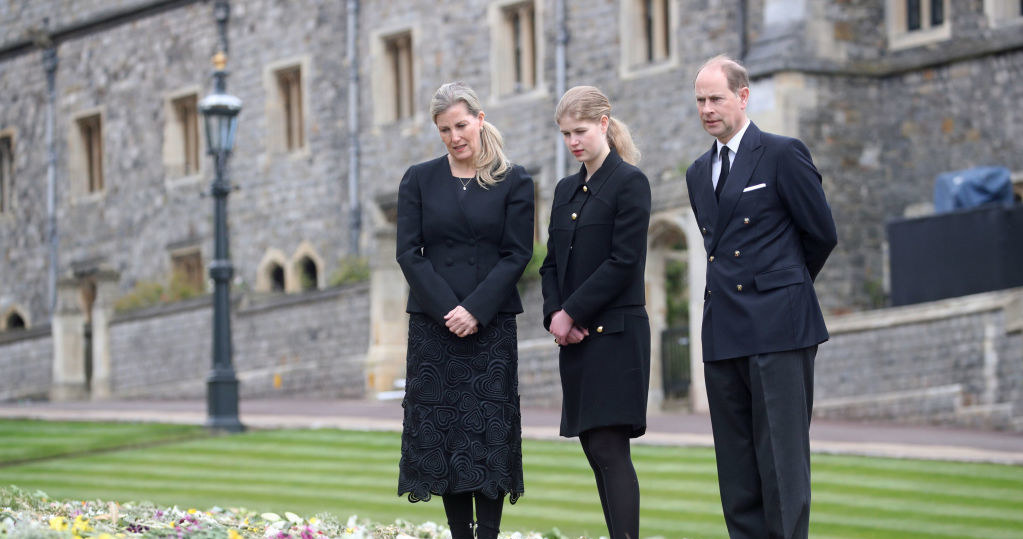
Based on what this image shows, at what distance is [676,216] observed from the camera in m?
17.5

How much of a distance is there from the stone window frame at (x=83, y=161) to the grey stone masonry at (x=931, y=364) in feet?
66.9

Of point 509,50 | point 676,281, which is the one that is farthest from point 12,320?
point 676,281

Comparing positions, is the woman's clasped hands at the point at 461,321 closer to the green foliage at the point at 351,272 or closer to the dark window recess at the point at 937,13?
the dark window recess at the point at 937,13

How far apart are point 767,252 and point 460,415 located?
1.38m

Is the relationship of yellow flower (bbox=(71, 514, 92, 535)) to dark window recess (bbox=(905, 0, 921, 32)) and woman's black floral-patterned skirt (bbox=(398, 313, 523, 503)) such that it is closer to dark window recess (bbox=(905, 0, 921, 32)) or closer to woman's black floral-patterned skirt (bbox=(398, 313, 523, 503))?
woman's black floral-patterned skirt (bbox=(398, 313, 523, 503))

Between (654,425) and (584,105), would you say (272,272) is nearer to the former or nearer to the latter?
(654,425)

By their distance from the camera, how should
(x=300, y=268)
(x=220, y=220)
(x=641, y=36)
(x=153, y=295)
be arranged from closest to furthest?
(x=220, y=220) → (x=641, y=36) → (x=153, y=295) → (x=300, y=268)

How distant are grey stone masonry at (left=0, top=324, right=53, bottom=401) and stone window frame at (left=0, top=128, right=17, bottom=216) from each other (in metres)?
6.36

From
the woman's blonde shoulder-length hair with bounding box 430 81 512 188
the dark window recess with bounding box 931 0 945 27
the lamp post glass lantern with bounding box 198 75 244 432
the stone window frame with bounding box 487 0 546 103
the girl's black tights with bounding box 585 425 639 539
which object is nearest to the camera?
the girl's black tights with bounding box 585 425 639 539

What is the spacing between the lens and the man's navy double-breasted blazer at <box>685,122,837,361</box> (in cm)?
568

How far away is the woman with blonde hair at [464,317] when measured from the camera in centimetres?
605

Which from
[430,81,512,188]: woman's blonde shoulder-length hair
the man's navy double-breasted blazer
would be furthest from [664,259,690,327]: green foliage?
the man's navy double-breasted blazer

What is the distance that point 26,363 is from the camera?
92.6 feet

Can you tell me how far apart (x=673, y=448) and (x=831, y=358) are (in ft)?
15.7
